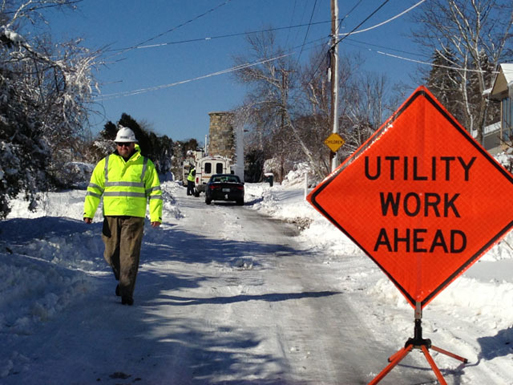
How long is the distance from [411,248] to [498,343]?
1.76 m

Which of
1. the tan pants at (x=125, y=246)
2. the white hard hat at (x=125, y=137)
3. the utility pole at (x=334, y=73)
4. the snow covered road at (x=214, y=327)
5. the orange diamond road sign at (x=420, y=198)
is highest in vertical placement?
the utility pole at (x=334, y=73)

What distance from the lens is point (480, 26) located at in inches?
1169

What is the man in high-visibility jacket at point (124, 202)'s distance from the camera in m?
6.49

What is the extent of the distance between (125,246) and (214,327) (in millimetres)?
1444

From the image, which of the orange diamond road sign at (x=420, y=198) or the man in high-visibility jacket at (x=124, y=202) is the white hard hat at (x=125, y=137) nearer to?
the man in high-visibility jacket at (x=124, y=202)

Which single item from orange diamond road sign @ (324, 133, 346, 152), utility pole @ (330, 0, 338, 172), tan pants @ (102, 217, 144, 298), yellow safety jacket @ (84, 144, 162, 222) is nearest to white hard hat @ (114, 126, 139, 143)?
yellow safety jacket @ (84, 144, 162, 222)

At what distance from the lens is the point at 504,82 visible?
34500 millimetres

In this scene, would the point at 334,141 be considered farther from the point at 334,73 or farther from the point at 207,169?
the point at 207,169

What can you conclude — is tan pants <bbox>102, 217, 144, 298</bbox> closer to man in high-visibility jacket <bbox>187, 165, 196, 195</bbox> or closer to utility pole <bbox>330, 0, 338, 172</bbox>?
utility pole <bbox>330, 0, 338, 172</bbox>

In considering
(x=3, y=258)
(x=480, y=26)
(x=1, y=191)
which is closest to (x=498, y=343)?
(x=3, y=258)

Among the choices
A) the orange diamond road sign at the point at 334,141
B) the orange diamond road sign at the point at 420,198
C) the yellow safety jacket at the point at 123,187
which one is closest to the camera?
the orange diamond road sign at the point at 420,198

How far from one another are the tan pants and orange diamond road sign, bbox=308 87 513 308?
9.52ft

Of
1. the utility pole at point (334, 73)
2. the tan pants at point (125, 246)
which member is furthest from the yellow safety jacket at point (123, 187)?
the utility pole at point (334, 73)

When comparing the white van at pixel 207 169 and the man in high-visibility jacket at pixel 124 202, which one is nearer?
the man in high-visibility jacket at pixel 124 202
